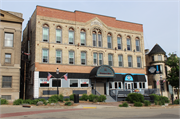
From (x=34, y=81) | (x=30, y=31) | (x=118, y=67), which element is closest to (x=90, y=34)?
(x=118, y=67)

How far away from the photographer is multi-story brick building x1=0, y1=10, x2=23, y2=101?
26625 mm

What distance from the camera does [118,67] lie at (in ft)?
114

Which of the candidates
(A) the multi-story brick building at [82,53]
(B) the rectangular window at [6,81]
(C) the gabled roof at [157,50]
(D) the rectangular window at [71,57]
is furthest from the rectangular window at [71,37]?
(C) the gabled roof at [157,50]

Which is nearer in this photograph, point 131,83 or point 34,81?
point 34,81

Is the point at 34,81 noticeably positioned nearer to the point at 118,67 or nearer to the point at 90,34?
the point at 90,34

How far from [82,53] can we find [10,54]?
11.5 meters

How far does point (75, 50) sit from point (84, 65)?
9.78 ft

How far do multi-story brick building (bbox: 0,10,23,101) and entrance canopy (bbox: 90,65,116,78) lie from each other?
1171 centimetres

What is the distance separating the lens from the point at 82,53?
105ft

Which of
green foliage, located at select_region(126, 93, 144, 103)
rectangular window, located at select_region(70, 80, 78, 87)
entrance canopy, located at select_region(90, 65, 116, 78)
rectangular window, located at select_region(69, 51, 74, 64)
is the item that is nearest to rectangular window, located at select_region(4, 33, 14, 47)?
rectangular window, located at select_region(69, 51, 74, 64)

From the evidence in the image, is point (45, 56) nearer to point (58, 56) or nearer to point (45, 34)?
point (58, 56)

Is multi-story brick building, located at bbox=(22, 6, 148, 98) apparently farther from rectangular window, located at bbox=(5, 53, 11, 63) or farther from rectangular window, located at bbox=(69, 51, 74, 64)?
rectangular window, located at bbox=(5, 53, 11, 63)

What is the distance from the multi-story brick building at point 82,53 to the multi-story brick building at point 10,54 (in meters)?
2.41

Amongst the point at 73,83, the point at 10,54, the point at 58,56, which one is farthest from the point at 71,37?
the point at 10,54
